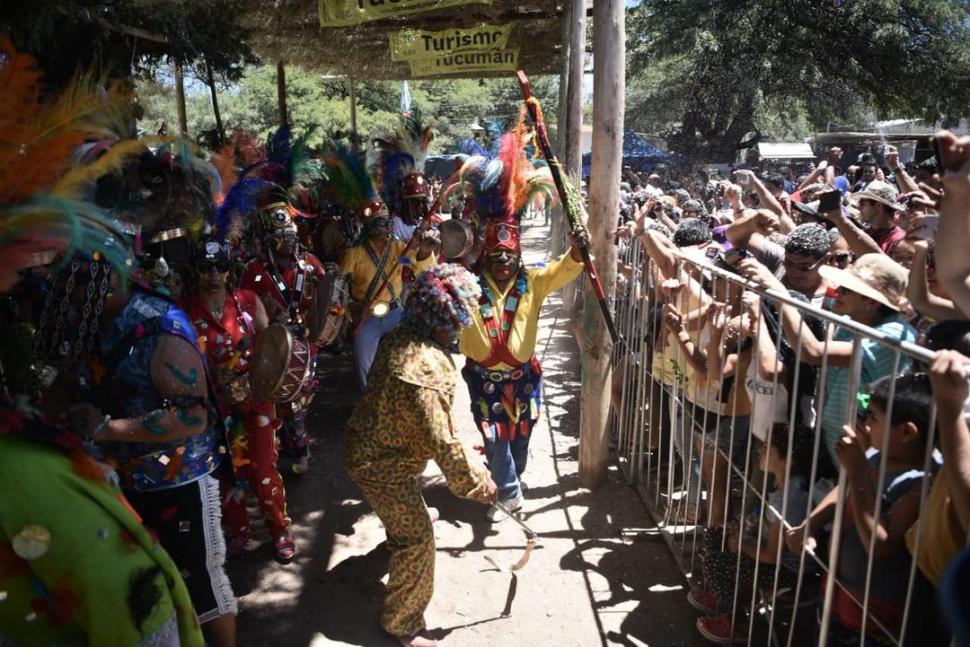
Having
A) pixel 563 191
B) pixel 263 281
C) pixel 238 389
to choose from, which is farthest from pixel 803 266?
pixel 263 281

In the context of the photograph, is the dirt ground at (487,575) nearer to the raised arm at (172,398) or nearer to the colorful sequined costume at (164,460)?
the colorful sequined costume at (164,460)

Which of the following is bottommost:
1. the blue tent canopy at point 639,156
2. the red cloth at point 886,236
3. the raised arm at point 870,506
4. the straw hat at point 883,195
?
the raised arm at point 870,506

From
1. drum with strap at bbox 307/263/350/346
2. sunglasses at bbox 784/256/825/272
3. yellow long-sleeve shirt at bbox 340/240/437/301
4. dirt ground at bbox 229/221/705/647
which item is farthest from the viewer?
yellow long-sleeve shirt at bbox 340/240/437/301

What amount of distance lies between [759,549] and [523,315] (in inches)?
76.7

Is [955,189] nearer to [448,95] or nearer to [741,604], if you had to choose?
[741,604]

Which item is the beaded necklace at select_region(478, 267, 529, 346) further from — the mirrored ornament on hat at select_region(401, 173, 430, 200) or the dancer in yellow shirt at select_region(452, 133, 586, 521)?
the mirrored ornament on hat at select_region(401, 173, 430, 200)

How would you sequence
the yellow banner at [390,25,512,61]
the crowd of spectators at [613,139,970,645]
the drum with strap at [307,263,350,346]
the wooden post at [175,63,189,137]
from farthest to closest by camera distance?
1. the yellow banner at [390,25,512,61]
2. the wooden post at [175,63,189,137]
3. the drum with strap at [307,263,350,346]
4. the crowd of spectators at [613,139,970,645]

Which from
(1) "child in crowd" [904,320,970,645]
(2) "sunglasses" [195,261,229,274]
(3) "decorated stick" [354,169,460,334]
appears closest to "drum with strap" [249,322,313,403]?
(2) "sunglasses" [195,261,229,274]

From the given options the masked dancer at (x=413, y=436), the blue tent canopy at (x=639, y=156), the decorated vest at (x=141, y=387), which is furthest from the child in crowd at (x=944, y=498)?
the blue tent canopy at (x=639, y=156)

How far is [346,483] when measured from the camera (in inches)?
198

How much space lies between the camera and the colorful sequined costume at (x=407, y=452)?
3.05m

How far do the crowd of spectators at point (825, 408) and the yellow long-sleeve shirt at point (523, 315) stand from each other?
543mm

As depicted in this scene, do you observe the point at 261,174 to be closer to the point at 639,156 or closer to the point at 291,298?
the point at 291,298

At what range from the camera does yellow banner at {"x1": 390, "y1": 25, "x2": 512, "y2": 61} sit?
7.52 metres
